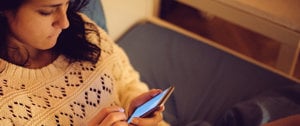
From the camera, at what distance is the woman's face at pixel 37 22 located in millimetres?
862

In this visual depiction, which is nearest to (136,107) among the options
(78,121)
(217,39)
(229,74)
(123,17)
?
(78,121)

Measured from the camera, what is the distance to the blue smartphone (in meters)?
0.91

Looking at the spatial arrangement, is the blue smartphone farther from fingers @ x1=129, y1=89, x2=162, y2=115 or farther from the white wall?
the white wall

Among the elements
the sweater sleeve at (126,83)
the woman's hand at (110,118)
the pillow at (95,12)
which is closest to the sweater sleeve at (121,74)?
the sweater sleeve at (126,83)

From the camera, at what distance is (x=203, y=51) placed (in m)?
1.52

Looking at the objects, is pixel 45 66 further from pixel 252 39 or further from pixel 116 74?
pixel 252 39

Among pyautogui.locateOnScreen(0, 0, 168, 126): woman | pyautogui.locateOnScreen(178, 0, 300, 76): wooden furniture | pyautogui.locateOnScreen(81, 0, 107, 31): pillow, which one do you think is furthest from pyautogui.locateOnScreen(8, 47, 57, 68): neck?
pyautogui.locateOnScreen(178, 0, 300, 76): wooden furniture

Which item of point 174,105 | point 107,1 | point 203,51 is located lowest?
point 174,105

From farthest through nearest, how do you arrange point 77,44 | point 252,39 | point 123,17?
point 252,39 < point 123,17 < point 77,44

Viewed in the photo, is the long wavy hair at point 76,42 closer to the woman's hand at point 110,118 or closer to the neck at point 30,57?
the neck at point 30,57

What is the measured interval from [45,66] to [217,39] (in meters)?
1.04

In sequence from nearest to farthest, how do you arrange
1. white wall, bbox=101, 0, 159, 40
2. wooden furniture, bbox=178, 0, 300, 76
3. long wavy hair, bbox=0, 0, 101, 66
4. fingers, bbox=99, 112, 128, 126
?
fingers, bbox=99, 112, 128, 126, long wavy hair, bbox=0, 0, 101, 66, wooden furniture, bbox=178, 0, 300, 76, white wall, bbox=101, 0, 159, 40

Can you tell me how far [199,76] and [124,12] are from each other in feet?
1.06

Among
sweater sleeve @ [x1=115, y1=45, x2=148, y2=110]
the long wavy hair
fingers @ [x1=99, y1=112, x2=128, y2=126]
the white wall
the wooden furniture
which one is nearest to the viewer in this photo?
fingers @ [x1=99, y1=112, x2=128, y2=126]
